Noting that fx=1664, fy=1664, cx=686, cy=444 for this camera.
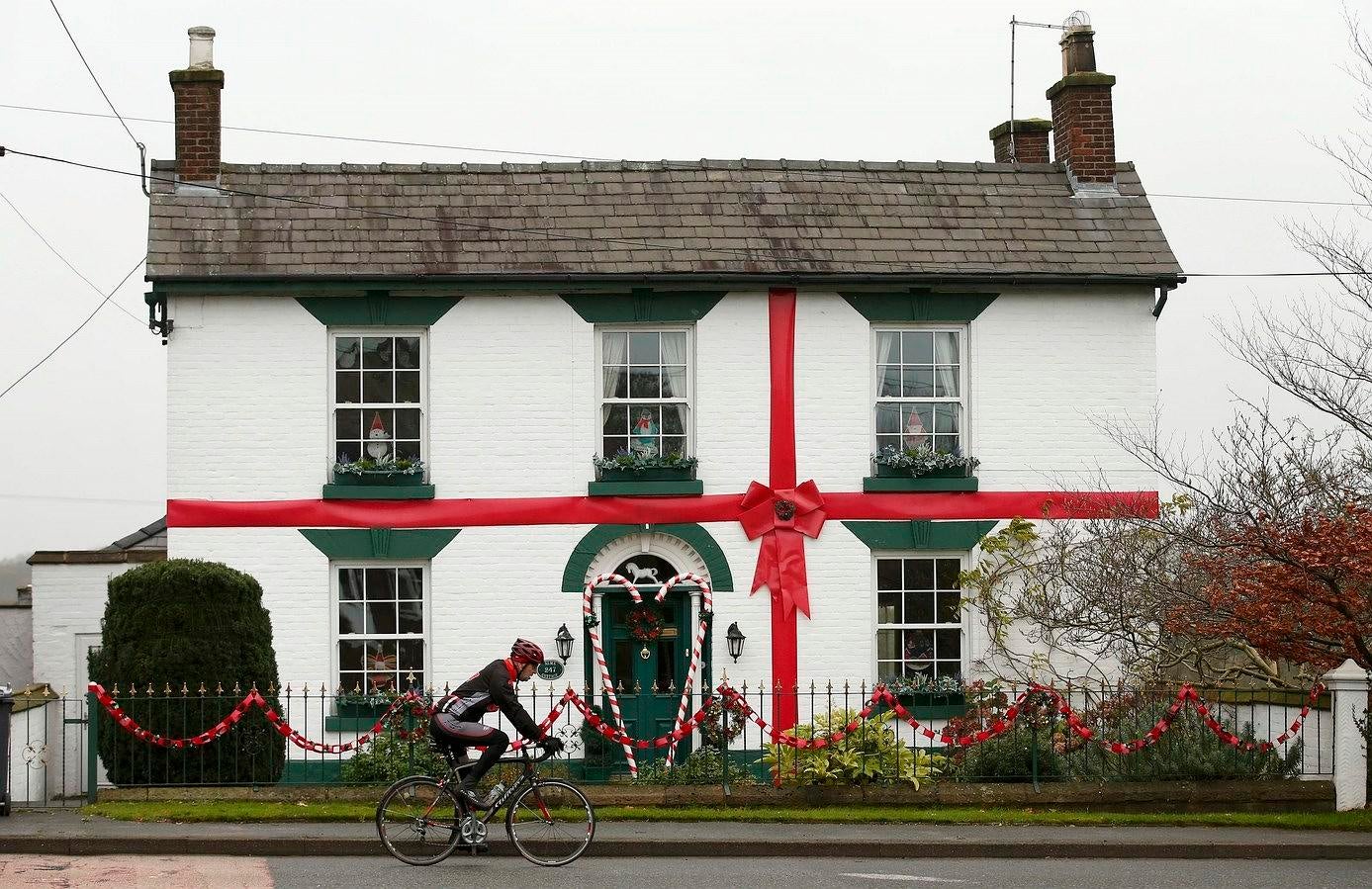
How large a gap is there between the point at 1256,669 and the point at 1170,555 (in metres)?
1.67

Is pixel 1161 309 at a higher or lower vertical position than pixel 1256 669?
higher

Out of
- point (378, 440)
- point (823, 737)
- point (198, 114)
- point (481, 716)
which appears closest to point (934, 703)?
point (823, 737)

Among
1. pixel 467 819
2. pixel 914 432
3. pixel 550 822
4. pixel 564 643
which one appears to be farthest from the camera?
pixel 914 432

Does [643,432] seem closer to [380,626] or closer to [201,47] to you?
[380,626]

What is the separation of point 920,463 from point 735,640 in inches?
119

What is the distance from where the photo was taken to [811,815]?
1526 cm

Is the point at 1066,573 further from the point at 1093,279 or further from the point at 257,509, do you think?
the point at 257,509

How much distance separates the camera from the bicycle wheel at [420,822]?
42.2 ft

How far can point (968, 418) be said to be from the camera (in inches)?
788

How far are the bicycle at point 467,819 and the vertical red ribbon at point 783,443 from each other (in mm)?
6479

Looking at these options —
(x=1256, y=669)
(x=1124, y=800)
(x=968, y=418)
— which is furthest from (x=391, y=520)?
(x=1256, y=669)

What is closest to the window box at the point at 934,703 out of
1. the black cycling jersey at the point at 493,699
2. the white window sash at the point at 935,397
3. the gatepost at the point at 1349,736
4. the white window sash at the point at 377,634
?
the white window sash at the point at 935,397

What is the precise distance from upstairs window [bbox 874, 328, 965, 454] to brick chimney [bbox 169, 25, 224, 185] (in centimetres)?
840

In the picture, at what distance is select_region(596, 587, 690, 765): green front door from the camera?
773 inches
